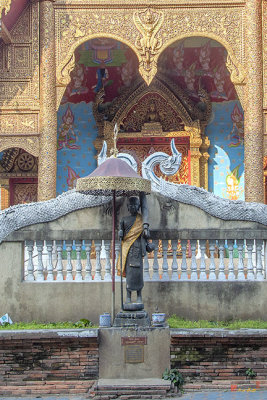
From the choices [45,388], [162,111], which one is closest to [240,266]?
[45,388]

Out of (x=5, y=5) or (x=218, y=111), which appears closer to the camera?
(x=5, y=5)

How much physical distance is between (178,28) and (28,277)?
25.2 ft

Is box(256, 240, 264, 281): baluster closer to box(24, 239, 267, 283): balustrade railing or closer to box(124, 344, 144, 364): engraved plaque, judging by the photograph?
box(24, 239, 267, 283): balustrade railing

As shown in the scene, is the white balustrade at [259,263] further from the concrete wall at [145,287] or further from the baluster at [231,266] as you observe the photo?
the baluster at [231,266]

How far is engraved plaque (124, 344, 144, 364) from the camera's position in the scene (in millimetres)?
Result: 7164

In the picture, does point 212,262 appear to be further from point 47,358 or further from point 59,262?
point 47,358

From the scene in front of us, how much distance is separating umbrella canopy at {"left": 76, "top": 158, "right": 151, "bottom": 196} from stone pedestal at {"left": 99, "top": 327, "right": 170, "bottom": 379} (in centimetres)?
154

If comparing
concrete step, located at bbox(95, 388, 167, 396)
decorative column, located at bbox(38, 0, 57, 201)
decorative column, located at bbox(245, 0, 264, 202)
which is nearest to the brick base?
concrete step, located at bbox(95, 388, 167, 396)

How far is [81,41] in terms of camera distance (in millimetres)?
13977

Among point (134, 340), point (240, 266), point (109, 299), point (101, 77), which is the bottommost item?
point (134, 340)

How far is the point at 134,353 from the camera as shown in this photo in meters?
7.18

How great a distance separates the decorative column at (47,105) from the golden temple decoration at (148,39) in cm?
178

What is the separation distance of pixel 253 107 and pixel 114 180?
7.18 metres

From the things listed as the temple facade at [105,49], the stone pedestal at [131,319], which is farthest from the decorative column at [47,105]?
the stone pedestal at [131,319]
